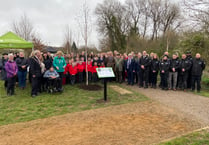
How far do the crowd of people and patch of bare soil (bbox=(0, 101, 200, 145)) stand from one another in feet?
10.7

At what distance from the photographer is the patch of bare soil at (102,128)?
11.2 ft

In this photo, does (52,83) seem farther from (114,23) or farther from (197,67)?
(114,23)

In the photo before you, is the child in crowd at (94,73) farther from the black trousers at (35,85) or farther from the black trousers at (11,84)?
the black trousers at (11,84)

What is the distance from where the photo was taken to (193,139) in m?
3.43

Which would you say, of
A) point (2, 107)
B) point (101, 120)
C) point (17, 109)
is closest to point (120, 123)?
point (101, 120)

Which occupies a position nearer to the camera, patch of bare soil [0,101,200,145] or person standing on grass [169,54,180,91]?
patch of bare soil [0,101,200,145]

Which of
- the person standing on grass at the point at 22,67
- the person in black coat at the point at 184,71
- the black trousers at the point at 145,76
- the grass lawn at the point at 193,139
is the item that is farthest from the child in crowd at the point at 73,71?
the grass lawn at the point at 193,139

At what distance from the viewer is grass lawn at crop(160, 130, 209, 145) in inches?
128

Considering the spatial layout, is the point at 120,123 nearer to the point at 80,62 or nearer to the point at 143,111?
the point at 143,111

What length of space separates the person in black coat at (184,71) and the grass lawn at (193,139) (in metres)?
5.17

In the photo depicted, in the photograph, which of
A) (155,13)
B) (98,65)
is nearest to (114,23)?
(155,13)

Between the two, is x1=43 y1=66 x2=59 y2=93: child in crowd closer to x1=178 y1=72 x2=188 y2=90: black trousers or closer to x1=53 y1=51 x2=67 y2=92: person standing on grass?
x1=53 y1=51 x2=67 y2=92: person standing on grass

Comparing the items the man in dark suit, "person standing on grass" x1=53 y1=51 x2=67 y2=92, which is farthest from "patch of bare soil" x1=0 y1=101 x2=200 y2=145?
the man in dark suit

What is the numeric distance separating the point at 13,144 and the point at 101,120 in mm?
2221
